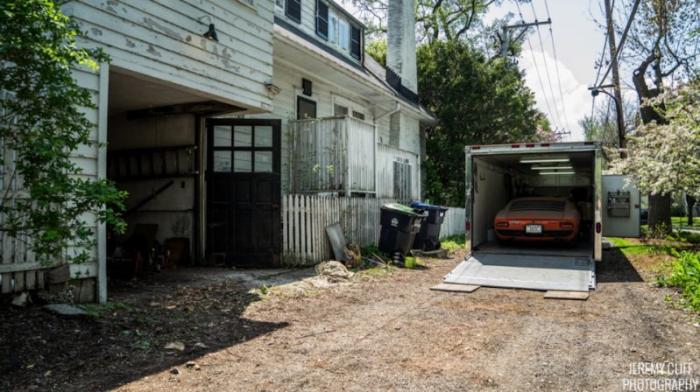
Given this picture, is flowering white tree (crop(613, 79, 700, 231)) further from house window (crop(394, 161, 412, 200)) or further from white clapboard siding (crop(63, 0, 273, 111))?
white clapboard siding (crop(63, 0, 273, 111))

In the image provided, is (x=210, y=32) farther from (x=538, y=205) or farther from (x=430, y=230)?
(x=538, y=205)

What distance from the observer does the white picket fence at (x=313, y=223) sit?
31.8 feet

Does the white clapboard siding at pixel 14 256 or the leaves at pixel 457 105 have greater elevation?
the leaves at pixel 457 105

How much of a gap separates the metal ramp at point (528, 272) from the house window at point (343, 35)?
889 centimetres

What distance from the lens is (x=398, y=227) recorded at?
10664mm

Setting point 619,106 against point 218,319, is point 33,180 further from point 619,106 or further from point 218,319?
point 619,106

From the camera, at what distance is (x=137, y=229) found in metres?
9.79

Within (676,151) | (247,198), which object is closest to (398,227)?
(247,198)

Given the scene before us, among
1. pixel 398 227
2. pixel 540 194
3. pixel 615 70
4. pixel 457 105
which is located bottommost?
pixel 398 227

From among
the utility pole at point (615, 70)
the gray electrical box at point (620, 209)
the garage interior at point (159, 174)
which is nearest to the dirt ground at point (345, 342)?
the garage interior at point (159, 174)

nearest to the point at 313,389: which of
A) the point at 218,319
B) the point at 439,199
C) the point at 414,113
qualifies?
the point at 218,319

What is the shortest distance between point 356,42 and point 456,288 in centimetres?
1144

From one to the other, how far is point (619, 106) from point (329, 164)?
1285cm

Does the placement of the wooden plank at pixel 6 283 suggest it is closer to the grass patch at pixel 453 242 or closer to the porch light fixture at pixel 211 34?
the porch light fixture at pixel 211 34
